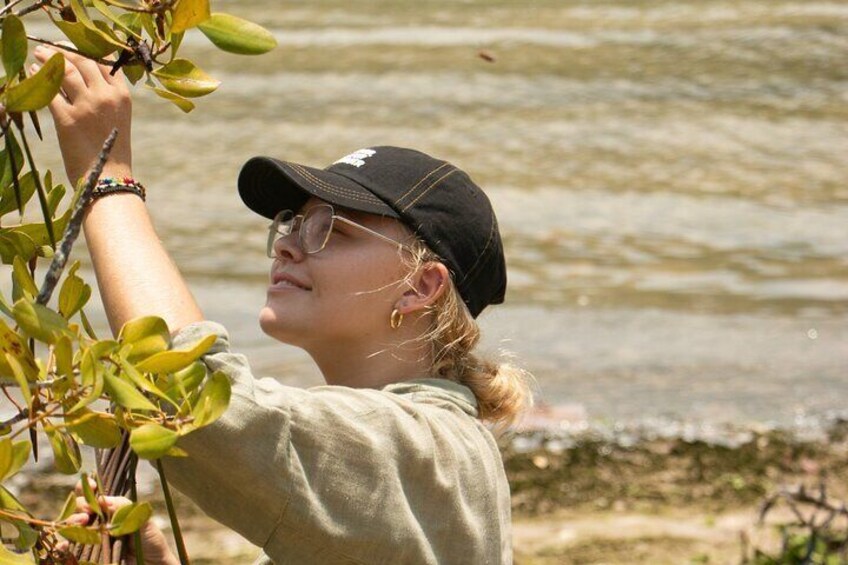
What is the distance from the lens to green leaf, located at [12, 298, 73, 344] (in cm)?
119

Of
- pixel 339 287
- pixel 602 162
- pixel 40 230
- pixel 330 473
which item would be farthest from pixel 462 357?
pixel 602 162

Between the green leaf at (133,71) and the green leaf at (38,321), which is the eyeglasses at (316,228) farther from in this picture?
the green leaf at (38,321)

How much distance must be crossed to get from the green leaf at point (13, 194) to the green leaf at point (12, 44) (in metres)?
0.21

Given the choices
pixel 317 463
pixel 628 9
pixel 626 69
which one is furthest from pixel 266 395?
pixel 628 9

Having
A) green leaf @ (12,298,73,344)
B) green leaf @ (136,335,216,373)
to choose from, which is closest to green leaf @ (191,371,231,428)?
green leaf @ (136,335,216,373)

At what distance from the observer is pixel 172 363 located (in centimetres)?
127

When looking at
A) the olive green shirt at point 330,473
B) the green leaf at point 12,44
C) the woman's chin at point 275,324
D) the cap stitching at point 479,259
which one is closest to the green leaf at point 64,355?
the green leaf at point 12,44

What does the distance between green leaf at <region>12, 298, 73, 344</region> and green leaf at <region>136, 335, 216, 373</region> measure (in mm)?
84

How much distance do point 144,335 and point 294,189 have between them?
3.52 feet

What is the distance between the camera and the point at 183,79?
4.76ft

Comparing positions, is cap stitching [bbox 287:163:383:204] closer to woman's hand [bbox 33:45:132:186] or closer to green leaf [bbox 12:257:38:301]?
woman's hand [bbox 33:45:132:186]

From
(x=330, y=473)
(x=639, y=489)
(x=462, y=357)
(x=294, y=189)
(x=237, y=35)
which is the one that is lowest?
(x=639, y=489)

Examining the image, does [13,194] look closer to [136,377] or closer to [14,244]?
[14,244]

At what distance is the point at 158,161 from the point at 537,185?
215cm
